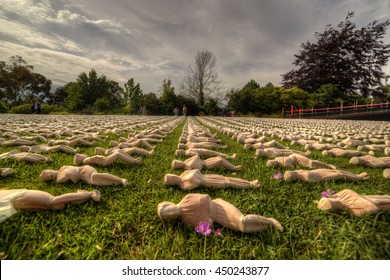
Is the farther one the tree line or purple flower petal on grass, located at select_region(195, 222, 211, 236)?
the tree line

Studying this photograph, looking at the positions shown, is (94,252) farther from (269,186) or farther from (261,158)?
(261,158)

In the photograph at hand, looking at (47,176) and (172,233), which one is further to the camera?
(47,176)

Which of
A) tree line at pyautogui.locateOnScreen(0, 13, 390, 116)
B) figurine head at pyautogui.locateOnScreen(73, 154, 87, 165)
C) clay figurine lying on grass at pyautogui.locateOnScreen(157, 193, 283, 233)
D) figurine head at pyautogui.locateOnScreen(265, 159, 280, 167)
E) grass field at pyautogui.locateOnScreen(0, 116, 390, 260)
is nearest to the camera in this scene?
grass field at pyautogui.locateOnScreen(0, 116, 390, 260)

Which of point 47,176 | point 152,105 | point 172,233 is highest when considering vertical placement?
point 152,105

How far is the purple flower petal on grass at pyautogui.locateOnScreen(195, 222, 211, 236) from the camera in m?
0.81

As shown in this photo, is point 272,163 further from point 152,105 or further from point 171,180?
point 152,105

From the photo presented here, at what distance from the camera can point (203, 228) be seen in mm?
838

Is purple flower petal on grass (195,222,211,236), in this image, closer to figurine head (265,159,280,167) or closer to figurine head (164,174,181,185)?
figurine head (164,174,181,185)

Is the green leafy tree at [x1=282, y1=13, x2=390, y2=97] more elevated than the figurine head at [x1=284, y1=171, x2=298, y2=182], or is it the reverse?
the green leafy tree at [x1=282, y1=13, x2=390, y2=97]

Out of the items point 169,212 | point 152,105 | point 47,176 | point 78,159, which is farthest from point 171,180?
point 152,105

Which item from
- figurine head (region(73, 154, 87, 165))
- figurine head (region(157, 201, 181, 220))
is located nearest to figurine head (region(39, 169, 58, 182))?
figurine head (region(73, 154, 87, 165))

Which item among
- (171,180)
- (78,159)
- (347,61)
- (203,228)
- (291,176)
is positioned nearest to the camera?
(203,228)

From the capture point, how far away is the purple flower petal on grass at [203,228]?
81 cm

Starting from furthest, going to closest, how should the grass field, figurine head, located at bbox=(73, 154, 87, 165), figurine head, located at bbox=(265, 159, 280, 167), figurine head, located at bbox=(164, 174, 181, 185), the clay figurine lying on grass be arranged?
1. figurine head, located at bbox=(265, 159, 280, 167)
2. figurine head, located at bbox=(73, 154, 87, 165)
3. figurine head, located at bbox=(164, 174, 181, 185)
4. the clay figurine lying on grass
5. the grass field
